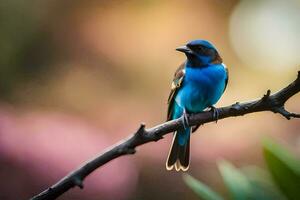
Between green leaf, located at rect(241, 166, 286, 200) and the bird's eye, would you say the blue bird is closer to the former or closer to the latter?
the bird's eye

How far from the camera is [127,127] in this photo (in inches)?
183

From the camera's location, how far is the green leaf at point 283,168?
835mm

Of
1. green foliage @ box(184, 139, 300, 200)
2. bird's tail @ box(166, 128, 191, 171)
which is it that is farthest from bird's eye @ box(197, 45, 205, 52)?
green foliage @ box(184, 139, 300, 200)

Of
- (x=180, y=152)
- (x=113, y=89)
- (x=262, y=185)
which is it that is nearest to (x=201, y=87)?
(x=180, y=152)

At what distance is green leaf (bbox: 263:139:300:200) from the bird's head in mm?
1021

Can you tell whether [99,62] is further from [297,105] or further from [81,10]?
[297,105]

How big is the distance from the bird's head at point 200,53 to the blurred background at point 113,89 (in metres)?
1.88

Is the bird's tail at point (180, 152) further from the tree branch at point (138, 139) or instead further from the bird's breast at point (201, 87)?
the tree branch at point (138, 139)

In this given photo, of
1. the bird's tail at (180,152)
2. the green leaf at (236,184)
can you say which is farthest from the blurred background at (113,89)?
the green leaf at (236,184)

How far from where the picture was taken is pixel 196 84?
79.2 inches

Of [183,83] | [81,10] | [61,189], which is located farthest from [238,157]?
[61,189]

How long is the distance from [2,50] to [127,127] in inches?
54.1

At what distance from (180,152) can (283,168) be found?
4.06 feet

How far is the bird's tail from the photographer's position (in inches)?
80.2
